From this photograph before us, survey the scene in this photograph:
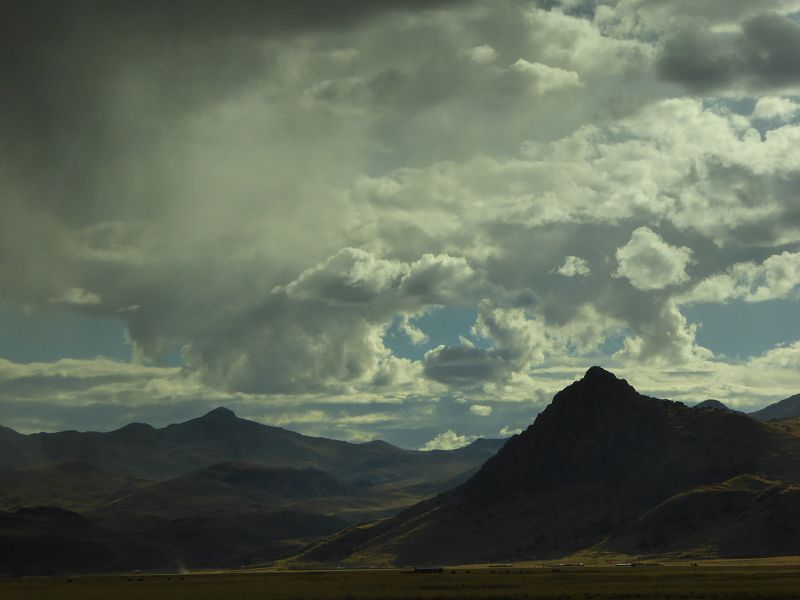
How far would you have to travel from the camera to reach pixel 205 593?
195 m

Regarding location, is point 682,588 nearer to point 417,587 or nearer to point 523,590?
point 523,590

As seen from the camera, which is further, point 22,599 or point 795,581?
point 22,599

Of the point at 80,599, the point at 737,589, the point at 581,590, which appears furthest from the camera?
the point at 80,599

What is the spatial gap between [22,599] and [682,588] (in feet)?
395

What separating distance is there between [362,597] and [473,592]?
66.9 ft

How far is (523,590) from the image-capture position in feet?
590

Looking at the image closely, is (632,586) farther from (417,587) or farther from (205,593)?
(205,593)

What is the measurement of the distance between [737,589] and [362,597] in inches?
2357

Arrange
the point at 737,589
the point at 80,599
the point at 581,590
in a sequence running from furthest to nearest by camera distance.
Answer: the point at 80,599
the point at 581,590
the point at 737,589

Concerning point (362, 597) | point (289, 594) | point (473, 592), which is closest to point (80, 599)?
point (289, 594)

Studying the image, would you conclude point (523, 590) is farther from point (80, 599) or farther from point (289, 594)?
point (80, 599)

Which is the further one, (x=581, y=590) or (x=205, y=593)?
(x=205, y=593)

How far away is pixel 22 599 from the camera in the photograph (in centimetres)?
19512

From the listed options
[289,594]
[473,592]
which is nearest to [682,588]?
[473,592]
